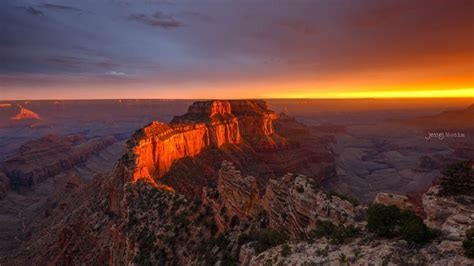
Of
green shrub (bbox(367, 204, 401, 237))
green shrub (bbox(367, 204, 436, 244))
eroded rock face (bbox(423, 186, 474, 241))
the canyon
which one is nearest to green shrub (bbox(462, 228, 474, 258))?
the canyon

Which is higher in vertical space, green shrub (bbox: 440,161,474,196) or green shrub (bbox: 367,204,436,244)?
green shrub (bbox: 440,161,474,196)

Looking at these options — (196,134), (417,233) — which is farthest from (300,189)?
(196,134)

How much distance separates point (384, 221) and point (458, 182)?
161 inches

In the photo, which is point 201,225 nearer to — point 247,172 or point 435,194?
point 435,194

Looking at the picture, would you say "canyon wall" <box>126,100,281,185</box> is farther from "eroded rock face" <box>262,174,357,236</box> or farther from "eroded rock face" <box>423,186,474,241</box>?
"eroded rock face" <box>423,186,474,241</box>

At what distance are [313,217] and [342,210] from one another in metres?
1.56

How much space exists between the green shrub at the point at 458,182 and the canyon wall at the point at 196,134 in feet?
115

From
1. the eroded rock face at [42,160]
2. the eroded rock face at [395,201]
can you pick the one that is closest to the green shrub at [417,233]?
the eroded rock face at [395,201]

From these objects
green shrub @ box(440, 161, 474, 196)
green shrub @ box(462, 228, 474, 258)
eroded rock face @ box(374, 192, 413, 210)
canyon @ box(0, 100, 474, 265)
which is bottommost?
canyon @ box(0, 100, 474, 265)

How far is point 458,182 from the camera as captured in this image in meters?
13.6

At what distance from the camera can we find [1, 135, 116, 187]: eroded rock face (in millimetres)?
118188

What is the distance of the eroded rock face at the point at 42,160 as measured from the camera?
11819cm

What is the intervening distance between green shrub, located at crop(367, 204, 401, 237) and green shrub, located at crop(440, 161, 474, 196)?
8.97 feet

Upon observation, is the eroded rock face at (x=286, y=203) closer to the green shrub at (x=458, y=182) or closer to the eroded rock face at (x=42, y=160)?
the green shrub at (x=458, y=182)
